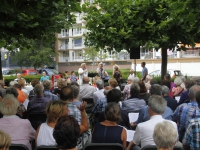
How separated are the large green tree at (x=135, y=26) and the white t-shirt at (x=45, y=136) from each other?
10258mm

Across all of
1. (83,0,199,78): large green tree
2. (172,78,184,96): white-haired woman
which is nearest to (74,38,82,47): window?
(83,0,199,78): large green tree

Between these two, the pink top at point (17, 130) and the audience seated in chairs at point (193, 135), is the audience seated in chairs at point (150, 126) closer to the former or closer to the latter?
the audience seated in chairs at point (193, 135)

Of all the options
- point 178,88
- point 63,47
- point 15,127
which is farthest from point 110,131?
point 63,47

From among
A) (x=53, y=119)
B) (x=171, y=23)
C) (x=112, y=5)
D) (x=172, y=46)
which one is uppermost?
(x=112, y=5)

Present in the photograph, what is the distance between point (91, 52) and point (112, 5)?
41.6 meters

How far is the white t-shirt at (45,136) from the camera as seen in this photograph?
14.5 feet

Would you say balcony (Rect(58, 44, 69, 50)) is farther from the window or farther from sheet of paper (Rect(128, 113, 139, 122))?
sheet of paper (Rect(128, 113, 139, 122))

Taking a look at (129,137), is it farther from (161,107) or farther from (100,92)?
(100,92)

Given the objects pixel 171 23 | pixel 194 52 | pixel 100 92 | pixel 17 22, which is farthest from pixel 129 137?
pixel 194 52

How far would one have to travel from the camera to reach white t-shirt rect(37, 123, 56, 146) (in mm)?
4418

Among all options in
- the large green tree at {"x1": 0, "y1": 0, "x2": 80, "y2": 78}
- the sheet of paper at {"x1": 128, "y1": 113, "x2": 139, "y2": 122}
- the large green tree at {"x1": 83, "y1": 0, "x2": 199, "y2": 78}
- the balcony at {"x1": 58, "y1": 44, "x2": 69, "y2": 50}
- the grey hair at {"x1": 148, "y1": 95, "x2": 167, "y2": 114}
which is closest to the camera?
the grey hair at {"x1": 148, "y1": 95, "x2": 167, "y2": 114}

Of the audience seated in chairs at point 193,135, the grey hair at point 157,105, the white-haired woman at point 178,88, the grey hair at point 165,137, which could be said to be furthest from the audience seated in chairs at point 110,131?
the white-haired woman at point 178,88

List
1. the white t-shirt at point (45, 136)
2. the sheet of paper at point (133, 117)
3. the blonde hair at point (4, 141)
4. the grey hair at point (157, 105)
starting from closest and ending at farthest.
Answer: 1. the blonde hair at point (4, 141)
2. the white t-shirt at point (45, 136)
3. the grey hair at point (157, 105)
4. the sheet of paper at point (133, 117)

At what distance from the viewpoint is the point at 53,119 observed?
458 cm
